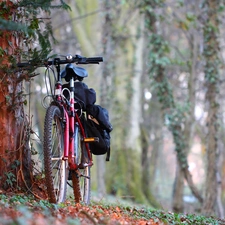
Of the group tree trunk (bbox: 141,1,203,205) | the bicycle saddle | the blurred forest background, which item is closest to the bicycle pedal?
the bicycle saddle

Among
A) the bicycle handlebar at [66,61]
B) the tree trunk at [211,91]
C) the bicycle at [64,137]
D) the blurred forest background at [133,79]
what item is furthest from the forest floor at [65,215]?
the blurred forest background at [133,79]

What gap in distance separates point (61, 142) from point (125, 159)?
41.9ft

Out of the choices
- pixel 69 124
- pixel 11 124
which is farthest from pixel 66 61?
pixel 11 124

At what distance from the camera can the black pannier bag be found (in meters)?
6.65

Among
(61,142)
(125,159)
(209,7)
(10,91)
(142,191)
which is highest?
(209,7)

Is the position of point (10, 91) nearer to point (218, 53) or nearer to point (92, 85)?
point (218, 53)

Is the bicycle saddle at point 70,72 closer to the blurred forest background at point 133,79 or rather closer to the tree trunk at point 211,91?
the tree trunk at point 211,91

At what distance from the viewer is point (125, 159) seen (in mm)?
18688

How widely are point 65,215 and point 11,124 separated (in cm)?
193

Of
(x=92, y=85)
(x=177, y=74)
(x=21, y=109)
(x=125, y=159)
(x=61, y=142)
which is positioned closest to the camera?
(x=61, y=142)

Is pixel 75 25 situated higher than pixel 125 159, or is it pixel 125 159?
pixel 75 25

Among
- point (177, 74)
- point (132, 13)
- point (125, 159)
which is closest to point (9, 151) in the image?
point (125, 159)

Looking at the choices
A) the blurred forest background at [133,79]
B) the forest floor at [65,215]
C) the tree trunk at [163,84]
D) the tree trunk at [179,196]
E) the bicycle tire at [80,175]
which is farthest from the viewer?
the tree trunk at [179,196]

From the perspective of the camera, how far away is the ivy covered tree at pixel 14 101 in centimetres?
622
